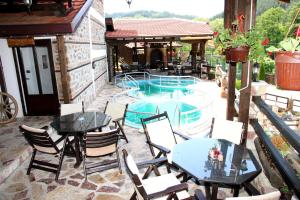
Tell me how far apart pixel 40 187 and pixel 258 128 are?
369 centimetres

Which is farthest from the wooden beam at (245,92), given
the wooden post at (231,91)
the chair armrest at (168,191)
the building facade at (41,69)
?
the building facade at (41,69)

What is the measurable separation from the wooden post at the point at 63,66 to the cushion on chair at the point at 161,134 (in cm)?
336

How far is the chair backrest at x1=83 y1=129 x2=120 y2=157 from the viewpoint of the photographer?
151 inches

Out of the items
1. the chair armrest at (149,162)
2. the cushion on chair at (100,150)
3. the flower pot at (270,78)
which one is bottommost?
the flower pot at (270,78)

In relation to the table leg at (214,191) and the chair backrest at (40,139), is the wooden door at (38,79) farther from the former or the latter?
the table leg at (214,191)

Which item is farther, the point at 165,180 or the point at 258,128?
the point at 258,128

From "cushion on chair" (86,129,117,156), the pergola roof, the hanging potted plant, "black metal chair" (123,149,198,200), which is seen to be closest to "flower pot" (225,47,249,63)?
the hanging potted plant

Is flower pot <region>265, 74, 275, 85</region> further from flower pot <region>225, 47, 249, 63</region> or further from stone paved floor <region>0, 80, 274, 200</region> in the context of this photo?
flower pot <region>225, 47, 249, 63</region>

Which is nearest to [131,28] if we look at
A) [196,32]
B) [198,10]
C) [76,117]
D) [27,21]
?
[196,32]

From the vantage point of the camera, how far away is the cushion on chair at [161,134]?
423cm

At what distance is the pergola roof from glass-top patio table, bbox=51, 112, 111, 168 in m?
10.7

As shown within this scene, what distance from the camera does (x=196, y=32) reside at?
15242 millimetres

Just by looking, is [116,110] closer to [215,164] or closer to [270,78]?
[215,164]

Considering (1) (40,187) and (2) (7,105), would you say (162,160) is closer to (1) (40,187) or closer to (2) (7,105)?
(1) (40,187)
